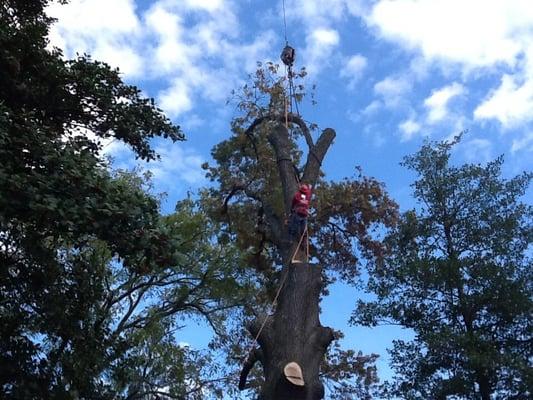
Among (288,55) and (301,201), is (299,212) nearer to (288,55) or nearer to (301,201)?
(301,201)

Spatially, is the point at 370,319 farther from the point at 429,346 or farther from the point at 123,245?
the point at 123,245

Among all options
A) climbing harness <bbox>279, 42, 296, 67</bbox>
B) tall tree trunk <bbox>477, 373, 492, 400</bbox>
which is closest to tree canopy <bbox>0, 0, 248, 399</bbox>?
climbing harness <bbox>279, 42, 296, 67</bbox>

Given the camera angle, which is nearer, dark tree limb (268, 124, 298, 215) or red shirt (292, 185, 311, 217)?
red shirt (292, 185, 311, 217)

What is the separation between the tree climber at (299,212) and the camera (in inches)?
283

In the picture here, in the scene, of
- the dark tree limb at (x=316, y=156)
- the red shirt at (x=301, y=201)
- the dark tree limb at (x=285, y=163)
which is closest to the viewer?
the red shirt at (x=301, y=201)

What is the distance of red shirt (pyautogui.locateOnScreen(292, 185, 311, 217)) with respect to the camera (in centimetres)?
717

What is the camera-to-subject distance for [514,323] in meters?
10.5

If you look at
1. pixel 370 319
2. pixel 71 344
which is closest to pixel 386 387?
pixel 370 319

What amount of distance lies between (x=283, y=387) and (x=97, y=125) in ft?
11.1

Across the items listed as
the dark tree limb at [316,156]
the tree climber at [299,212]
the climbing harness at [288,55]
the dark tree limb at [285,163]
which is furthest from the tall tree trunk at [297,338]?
the climbing harness at [288,55]

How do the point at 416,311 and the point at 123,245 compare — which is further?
the point at 416,311

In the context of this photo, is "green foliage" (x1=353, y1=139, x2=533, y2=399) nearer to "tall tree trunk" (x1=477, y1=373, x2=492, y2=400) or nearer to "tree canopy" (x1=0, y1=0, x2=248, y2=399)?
"tall tree trunk" (x1=477, y1=373, x2=492, y2=400)

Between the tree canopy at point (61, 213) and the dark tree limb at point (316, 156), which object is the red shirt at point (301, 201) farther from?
the tree canopy at point (61, 213)

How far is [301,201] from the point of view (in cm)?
716
